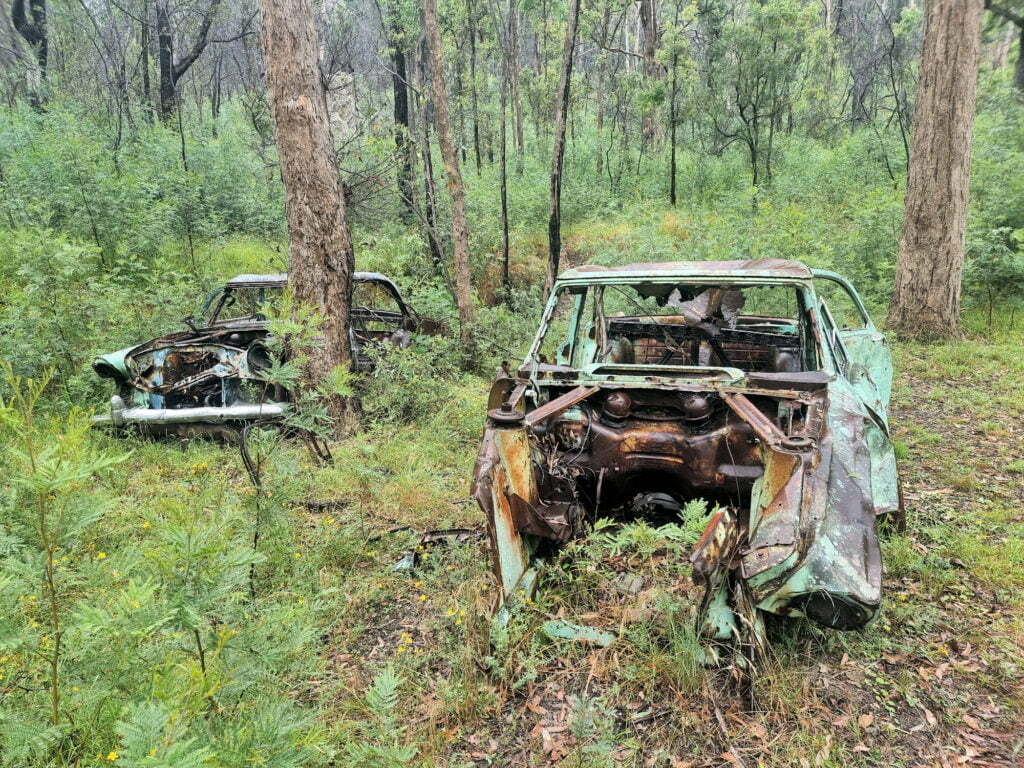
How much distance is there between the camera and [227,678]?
1.71 m

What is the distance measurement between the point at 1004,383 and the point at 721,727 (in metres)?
6.22

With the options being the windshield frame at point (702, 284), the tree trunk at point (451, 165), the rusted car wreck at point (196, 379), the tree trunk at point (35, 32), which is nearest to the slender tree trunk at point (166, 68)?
the tree trunk at point (35, 32)

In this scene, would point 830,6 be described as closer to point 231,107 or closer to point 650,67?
point 650,67

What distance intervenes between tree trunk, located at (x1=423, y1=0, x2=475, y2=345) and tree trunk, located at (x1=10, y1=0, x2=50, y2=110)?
41.7 feet

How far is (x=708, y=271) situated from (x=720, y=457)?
1.31m

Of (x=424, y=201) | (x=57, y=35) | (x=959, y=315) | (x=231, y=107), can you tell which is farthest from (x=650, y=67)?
(x=57, y=35)

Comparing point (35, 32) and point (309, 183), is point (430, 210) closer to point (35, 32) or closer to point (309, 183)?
point (309, 183)

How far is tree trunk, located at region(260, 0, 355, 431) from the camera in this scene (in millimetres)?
5398

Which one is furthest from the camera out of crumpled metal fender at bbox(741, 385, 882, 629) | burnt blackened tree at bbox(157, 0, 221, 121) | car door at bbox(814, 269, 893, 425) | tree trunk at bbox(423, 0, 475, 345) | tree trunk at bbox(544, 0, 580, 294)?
burnt blackened tree at bbox(157, 0, 221, 121)

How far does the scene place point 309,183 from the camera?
5598mm

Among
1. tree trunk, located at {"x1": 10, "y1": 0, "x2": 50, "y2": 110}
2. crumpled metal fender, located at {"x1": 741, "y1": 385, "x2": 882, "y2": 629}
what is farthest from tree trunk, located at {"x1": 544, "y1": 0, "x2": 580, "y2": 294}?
tree trunk, located at {"x1": 10, "y1": 0, "x2": 50, "y2": 110}

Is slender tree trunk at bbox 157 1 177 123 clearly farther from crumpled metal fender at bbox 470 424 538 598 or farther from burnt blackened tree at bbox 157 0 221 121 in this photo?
crumpled metal fender at bbox 470 424 538 598

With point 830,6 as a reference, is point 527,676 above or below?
below

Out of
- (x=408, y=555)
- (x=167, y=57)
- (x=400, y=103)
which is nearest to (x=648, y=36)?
(x=400, y=103)
